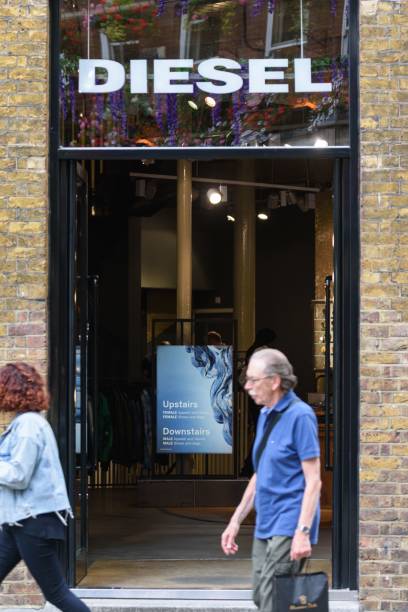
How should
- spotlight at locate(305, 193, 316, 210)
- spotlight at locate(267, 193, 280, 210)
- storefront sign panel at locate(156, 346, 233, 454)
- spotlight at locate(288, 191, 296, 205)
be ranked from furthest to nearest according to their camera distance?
spotlight at locate(305, 193, 316, 210), spotlight at locate(288, 191, 296, 205), spotlight at locate(267, 193, 280, 210), storefront sign panel at locate(156, 346, 233, 454)

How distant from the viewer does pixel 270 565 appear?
5.48m

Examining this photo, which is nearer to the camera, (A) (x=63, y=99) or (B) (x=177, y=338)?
(A) (x=63, y=99)

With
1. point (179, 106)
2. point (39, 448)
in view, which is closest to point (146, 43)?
point (179, 106)

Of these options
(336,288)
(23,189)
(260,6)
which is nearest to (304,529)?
(336,288)

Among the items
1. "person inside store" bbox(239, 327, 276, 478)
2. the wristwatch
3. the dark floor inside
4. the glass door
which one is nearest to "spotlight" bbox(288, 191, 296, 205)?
"person inside store" bbox(239, 327, 276, 478)

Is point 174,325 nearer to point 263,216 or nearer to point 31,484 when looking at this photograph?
point 263,216

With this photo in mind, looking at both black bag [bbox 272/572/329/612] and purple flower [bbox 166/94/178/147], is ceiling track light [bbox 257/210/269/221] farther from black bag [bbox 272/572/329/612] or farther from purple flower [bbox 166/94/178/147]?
black bag [bbox 272/572/329/612]

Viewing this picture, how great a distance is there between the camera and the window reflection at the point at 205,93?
8414 mm

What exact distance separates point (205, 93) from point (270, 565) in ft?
13.3

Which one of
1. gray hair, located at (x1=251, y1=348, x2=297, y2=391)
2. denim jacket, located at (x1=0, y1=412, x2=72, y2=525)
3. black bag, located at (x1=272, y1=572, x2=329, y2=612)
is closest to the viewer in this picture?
black bag, located at (x1=272, y1=572, x2=329, y2=612)

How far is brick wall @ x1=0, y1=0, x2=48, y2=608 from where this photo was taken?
8.11 metres

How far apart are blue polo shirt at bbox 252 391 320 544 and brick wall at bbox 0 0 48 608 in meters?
2.93

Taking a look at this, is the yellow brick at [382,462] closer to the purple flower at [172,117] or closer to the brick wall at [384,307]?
the brick wall at [384,307]

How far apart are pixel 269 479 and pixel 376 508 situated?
2668mm
